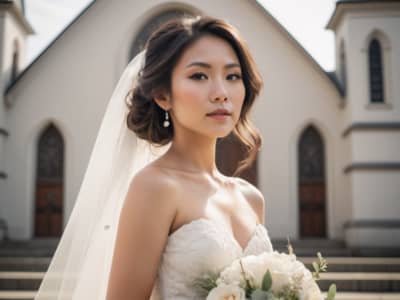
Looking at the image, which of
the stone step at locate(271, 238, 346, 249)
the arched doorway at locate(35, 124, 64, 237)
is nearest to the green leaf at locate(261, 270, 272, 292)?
the stone step at locate(271, 238, 346, 249)

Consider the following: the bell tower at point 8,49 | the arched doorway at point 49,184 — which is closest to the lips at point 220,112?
the arched doorway at point 49,184

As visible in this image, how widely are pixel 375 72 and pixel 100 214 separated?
38.5ft

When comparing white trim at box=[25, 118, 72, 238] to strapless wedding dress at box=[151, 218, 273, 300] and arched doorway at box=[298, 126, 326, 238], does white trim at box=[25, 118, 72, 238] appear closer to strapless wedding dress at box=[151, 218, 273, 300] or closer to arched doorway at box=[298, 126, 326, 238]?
arched doorway at box=[298, 126, 326, 238]

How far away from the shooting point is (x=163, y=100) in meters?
2.24

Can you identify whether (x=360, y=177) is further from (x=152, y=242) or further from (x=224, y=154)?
(x=152, y=242)

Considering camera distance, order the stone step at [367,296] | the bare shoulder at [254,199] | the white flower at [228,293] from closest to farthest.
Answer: the white flower at [228,293], the bare shoulder at [254,199], the stone step at [367,296]

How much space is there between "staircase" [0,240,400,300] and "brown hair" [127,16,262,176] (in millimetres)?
5490

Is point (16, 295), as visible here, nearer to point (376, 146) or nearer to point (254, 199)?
point (254, 199)

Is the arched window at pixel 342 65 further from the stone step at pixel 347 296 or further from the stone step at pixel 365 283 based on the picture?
the stone step at pixel 347 296

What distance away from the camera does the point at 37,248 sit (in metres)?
12.3

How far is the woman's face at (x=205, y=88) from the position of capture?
6.86ft

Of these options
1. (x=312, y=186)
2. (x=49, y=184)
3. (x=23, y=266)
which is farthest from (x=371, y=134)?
(x=23, y=266)

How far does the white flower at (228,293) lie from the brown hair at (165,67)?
2.61 ft

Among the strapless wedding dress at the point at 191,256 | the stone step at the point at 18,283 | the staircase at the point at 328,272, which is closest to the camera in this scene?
the strapless wedding dress at the point at 191,256
